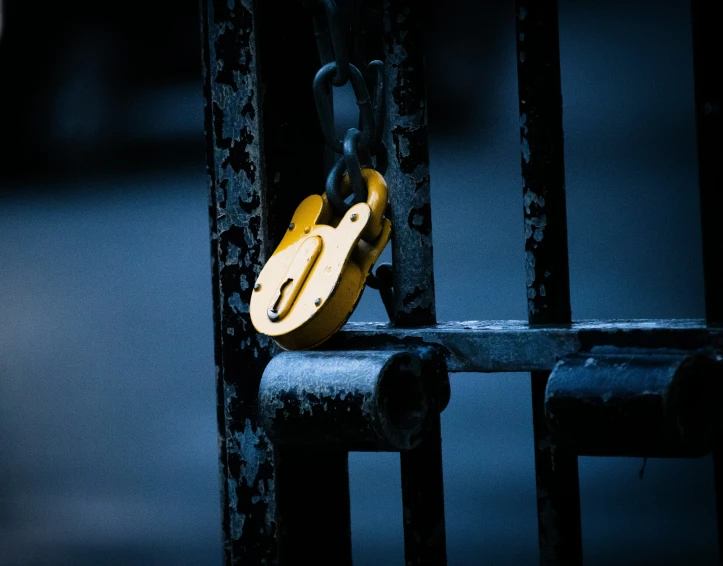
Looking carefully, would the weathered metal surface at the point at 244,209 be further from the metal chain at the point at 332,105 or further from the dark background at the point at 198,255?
the dark background at the point at 198,255

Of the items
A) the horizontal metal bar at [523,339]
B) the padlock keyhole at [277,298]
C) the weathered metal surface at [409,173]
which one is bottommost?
the horizontal metal bar at [523,339]

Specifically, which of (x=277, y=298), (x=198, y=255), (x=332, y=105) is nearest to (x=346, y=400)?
(x=277, y=298)

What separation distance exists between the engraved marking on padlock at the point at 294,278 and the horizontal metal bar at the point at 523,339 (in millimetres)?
51

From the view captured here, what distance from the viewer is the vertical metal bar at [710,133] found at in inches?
20.3

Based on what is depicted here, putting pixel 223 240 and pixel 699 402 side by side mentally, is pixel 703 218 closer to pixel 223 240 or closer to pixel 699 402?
pixel 699 402

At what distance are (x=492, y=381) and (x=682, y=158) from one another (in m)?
0.45

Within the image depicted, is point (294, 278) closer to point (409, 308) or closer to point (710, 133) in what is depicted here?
point (409, 308)

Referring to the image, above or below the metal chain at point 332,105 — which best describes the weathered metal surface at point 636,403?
below

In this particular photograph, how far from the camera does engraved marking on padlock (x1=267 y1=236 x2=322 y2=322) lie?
0.57m

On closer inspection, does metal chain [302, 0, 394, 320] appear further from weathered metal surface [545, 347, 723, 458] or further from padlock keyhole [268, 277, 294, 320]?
weathered metal surface [545, 347, 723, 458]

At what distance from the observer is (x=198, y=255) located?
166 centimetres

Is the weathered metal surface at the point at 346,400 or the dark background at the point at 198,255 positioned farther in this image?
the dark background at the point at 198,255

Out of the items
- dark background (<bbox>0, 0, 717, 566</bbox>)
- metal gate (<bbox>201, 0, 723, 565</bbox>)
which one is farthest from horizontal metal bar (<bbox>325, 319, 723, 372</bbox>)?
dark background (<bbox>0, 0, 717, 566</bbox>)

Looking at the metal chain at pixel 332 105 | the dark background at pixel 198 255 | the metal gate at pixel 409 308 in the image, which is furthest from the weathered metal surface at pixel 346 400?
the dark background at pixel 198 255
